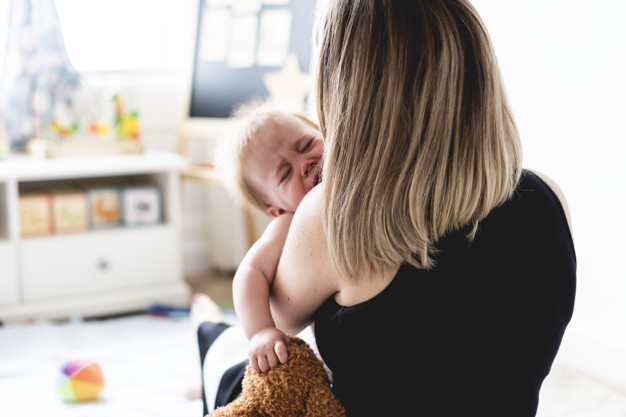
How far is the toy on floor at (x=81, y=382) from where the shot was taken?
160 cm

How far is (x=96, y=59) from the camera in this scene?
287 centimetres

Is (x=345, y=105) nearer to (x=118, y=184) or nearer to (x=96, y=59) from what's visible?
(x=118, y=184)

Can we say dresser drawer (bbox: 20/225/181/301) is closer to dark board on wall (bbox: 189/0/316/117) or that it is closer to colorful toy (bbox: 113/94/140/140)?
colorful toy (bbox: 113/94/140/140)

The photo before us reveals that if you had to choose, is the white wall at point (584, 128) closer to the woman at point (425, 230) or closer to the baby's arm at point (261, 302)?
the woman at point (425, 230)

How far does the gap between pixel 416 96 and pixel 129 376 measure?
1.24m

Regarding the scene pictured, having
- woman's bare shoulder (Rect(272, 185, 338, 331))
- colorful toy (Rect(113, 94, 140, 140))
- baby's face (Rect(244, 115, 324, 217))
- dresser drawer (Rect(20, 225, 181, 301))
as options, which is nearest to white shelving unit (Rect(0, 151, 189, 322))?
dresser drawer (Rect(20, 225, 181, 301))

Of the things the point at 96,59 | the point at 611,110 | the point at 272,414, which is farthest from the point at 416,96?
the point at 96,59

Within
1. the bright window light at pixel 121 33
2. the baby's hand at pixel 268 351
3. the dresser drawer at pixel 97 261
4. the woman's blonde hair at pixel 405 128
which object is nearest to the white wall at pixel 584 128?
the woman's blonde hair at pixel 405 128

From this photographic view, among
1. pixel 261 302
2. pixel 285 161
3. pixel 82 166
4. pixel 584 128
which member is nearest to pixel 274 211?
pixel 285 161

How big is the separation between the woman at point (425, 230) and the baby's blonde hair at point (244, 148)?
33cm

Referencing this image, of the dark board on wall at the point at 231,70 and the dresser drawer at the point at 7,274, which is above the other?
the dark board on wall at the point at 231,70

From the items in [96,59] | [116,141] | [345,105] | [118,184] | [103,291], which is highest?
[345,105]

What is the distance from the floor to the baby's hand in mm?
609

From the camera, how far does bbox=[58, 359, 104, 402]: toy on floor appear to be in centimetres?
160
